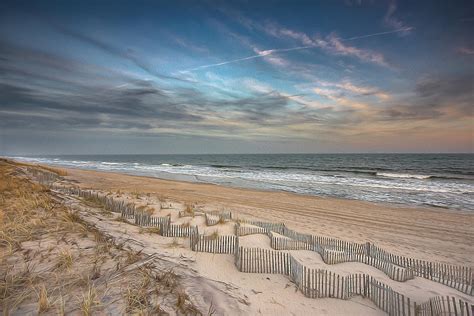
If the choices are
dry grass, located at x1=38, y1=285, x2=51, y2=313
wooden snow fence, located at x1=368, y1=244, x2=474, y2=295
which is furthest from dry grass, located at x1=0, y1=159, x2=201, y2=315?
wooden snow fence, located at x1=368, y1=244, x2=474, y2=295

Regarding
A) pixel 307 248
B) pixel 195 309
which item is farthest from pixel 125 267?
pixel 307 248

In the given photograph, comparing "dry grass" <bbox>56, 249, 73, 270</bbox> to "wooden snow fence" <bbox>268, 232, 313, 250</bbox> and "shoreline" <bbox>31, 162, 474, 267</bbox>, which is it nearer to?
"wooden snow fence" <bbox>268, 232, 313, 250</bbox>

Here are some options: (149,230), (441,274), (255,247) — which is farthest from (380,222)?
(149,230)

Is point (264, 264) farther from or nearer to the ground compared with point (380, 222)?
farther from the ground

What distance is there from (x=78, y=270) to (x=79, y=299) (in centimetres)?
125

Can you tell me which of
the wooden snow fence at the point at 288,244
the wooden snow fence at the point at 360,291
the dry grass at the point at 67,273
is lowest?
the wooden snow fence at the point at 288,244

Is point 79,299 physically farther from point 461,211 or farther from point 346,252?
point 461,211

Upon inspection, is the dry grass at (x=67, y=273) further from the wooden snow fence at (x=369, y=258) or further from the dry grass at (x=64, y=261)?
the wooden snow fence at (x=369, y=258)

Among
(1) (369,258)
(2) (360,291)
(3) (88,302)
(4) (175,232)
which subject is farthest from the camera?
(4) (175,232)

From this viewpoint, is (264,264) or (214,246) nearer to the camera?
(264,264)

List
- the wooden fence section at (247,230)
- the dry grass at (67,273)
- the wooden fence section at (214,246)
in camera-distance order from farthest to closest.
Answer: the wooden fence section at (247,230)
the wooden fence section at (214,246)
the dry grass at (67,273)

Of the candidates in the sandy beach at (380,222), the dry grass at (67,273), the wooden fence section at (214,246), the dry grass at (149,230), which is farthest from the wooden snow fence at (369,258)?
the dry grass at (67,273)

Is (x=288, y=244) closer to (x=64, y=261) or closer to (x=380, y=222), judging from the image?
(x=64, y=261)

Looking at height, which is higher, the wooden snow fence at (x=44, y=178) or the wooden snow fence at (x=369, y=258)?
the wooden snow fence at (x=44, y=178)
